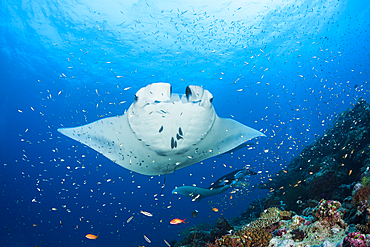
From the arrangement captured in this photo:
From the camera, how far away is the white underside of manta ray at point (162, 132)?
9.95 feet

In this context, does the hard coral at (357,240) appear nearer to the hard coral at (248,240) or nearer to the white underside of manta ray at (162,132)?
the hard coral at (248,240)

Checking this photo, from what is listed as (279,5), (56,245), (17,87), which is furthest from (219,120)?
(56,245)

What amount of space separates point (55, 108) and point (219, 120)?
98.3ft

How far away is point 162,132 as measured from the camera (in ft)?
11.2

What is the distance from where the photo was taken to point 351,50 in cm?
2383

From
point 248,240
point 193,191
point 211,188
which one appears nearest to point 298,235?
point 248,240

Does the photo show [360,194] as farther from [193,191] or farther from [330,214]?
[193,191]

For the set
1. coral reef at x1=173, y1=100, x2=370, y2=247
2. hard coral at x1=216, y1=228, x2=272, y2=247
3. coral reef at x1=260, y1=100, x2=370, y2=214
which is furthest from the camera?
coral reef at x1=260, y1=100, x2=370, y2=214

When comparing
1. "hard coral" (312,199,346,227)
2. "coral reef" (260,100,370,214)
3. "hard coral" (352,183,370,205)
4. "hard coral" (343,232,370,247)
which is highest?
"coral reef" (260,100,370,214)

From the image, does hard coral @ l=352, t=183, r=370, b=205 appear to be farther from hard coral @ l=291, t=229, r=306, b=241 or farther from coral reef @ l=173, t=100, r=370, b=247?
hard coral @ l=291, t=229, r=306, b=241

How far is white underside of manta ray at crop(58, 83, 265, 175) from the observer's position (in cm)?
303

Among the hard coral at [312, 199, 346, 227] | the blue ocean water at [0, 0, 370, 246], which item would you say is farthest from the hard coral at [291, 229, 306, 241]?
the blue ocean water at [0, 0, 370, 246]

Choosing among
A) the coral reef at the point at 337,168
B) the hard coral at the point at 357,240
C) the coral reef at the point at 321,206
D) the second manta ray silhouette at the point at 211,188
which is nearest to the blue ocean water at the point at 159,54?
the coral reef at the point at 337,168

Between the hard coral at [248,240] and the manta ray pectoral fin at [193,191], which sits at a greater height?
the manta ray pectoral fin at [193,191]
